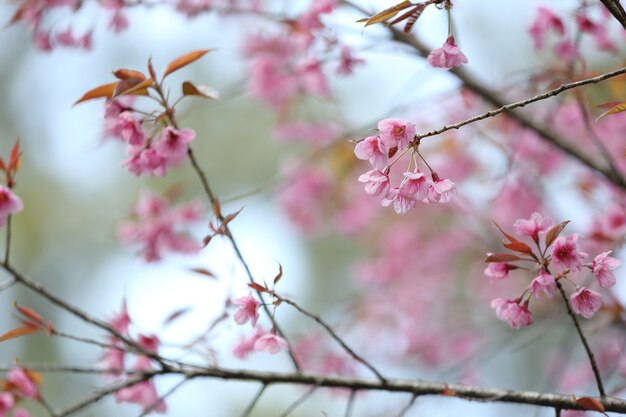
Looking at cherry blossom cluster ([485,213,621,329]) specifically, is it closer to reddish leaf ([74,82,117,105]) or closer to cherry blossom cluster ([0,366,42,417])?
reddish leaf ([74,82,117,105])

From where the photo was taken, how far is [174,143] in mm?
1204

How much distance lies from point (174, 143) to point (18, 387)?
0.58 metres

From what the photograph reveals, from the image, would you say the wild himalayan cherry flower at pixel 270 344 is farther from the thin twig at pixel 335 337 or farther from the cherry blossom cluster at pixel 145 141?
the cherry blossom cluster at pixel 145 141

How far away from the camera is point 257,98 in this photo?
2.60 meters

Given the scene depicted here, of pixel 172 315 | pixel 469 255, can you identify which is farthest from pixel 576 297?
pixel 469 255

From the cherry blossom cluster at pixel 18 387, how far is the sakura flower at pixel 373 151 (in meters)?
0.81

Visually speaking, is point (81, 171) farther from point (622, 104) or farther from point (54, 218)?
point (622, 104)

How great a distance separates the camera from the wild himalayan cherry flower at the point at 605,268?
37.7 inches

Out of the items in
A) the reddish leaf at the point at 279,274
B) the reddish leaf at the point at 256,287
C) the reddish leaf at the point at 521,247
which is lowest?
the reddish leaf at the point at 256,287

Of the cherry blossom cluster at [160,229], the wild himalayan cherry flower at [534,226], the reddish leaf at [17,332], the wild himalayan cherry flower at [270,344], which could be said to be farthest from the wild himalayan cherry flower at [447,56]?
the cherry blossom cluster at [160,229]

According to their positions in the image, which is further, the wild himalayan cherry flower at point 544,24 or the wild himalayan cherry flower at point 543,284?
the wild himalayan cherry flower at point 544,24

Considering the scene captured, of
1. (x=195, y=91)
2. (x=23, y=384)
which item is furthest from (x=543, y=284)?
(x=23, y=384)

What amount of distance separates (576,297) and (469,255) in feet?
7.59

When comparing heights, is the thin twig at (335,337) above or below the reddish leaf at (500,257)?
below
